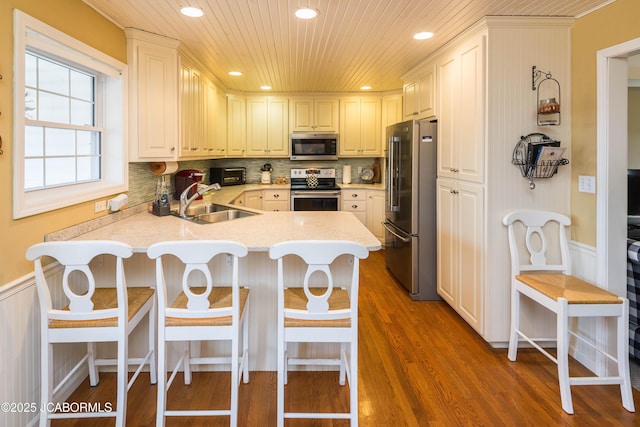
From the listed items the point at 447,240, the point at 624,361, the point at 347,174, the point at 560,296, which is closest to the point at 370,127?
the point at 347,174

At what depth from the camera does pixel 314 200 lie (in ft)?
19.5

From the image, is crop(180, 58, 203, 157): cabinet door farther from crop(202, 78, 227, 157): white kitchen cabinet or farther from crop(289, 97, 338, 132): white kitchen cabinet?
crop(289, 97, 338, 132): white kitchen cabinet

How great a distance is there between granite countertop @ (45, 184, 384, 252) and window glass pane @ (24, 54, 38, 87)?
79 cm

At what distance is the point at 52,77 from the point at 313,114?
4098mm

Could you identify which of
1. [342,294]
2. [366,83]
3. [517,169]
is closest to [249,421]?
[342,294]

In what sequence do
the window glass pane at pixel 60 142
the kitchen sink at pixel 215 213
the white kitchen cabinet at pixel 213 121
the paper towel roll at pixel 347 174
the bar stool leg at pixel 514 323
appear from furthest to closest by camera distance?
the paper towel roll at pixel 347 174
the white kitchen cabinet at pixel 213 121
the kitchen sink at pixel 215 213
the bar stool leg at pixel 514 323
the window glass pane at pixel 60 142

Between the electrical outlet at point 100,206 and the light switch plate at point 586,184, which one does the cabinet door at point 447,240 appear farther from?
the electrical outlet at point 100,206

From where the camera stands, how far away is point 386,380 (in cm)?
254

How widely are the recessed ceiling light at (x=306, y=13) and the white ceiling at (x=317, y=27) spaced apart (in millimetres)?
47

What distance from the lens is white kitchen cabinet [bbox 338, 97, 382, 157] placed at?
615cm

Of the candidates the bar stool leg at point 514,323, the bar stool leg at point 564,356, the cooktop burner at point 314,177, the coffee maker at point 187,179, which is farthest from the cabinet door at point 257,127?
the bar stool leg at point 564,356

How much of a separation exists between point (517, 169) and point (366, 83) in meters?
2.90

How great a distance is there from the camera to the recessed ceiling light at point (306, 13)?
262cm

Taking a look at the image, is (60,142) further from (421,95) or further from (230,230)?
(421,95)
